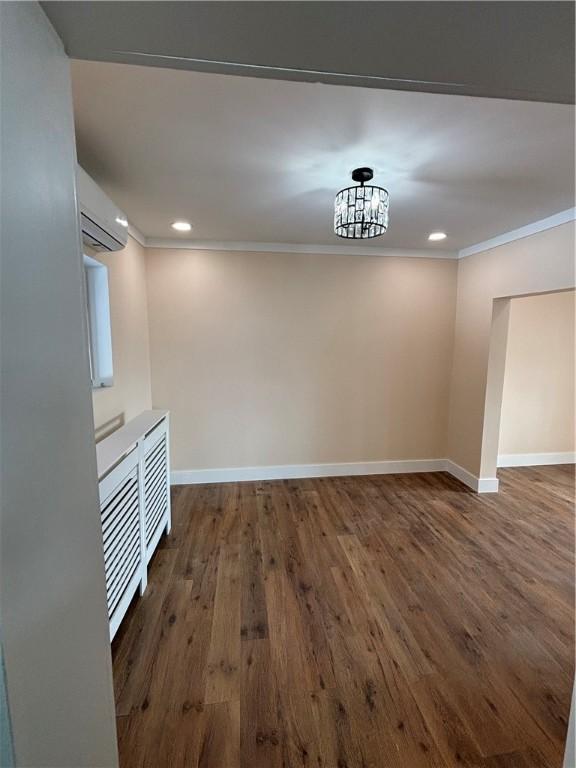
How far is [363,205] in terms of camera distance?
5.56ft

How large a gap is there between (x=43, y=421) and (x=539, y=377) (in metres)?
4.69

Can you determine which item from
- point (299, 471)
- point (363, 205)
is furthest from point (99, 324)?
point (299, 471)

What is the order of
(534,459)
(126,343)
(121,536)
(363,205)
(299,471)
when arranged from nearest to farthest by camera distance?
1. (121,536)
2. (363,205)
3. (126,343)
4. (299,471)
5. (534,459)

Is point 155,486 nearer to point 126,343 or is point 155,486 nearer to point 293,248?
point 126,343

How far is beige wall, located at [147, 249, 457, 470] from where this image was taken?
3.17m

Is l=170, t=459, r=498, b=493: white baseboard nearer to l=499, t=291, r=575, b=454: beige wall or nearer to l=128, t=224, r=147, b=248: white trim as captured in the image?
l=499, t=291, r=575, b=454: beige wall

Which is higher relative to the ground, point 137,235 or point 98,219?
point 137,235

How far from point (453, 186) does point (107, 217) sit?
6.28 feet

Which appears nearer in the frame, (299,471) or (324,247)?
(324,247)

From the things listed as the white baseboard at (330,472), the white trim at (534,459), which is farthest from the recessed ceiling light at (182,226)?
the white trim at (534,459)

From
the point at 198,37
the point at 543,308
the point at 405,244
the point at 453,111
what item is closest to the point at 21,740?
the point at 198,37

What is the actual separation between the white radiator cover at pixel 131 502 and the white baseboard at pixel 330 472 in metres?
0.88

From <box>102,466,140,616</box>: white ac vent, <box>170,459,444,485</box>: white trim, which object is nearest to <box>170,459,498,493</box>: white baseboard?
<box>170,459,444,485</box>: white trim

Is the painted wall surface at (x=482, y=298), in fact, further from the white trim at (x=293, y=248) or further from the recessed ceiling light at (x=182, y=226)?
the recessed ceiling light at (x=182, y=226)
